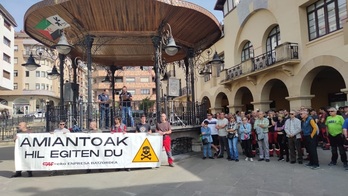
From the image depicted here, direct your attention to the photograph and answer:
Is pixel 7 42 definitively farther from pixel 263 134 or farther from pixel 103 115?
pixel 263 134

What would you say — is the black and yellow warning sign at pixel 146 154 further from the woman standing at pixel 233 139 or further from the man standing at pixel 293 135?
the man standing at pixel 293 135

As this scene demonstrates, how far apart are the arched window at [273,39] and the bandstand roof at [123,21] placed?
9.71 m

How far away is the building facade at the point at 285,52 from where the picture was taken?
1425 cm

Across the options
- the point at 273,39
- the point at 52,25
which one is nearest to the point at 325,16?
the point at 273,39

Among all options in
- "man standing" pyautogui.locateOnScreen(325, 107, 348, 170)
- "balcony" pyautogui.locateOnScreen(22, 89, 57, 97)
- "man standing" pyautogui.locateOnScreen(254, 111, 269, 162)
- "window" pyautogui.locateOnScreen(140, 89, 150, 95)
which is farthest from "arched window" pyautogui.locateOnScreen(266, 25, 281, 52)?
"balcony" pyautogui.locateOnScreen(22, 89, 57, 97)

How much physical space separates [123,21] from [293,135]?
6.34m

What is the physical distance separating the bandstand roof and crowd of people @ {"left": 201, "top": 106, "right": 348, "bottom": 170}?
10.7 ft

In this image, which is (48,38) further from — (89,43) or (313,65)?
(313,65)

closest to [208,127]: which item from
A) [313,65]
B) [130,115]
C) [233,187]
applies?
[130,115]

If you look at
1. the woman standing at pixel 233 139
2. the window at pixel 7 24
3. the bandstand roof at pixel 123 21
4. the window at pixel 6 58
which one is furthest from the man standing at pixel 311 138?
the window at pixel 7 24

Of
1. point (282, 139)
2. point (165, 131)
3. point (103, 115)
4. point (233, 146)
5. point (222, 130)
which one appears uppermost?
point (103, 115)

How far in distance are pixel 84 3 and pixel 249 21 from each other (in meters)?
16.3

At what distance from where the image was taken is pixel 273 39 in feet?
62.7

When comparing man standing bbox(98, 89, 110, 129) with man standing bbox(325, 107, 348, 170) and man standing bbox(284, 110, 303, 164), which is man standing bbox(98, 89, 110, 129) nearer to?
man standing bbox(284, 110, 303, 164)
